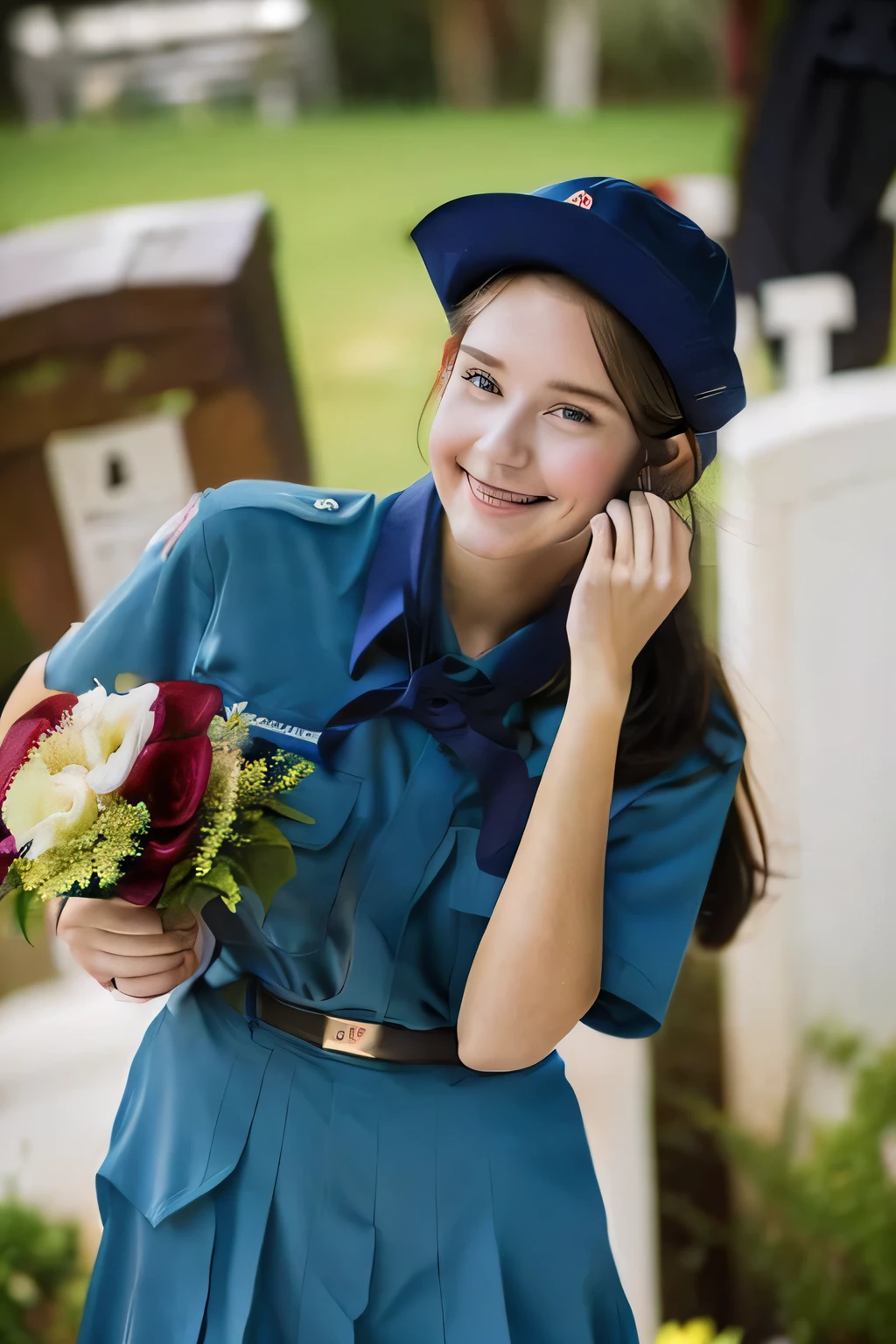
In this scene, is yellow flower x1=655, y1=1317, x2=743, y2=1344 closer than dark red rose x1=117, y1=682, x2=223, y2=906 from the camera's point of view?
No

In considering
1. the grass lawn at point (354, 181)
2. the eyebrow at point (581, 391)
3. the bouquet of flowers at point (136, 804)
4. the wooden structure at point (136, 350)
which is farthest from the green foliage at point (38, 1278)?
the eyebrow at point (581, 391)

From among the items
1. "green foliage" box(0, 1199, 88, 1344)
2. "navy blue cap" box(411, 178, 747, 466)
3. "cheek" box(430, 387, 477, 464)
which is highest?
"navy blue cap" box(411, 178, 747, 466)

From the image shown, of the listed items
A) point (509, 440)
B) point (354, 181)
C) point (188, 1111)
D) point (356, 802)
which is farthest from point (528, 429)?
point (354, 181)

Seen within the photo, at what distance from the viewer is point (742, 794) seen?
1.28m

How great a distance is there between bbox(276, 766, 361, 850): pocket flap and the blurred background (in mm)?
630

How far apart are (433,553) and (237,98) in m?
0.90

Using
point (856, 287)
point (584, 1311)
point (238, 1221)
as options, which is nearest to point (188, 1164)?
point (238, 1221)

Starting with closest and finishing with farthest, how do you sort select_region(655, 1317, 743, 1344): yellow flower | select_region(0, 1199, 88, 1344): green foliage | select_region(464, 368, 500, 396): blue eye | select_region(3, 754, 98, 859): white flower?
select_region(3, 754, 98, 859): white flower, select_region(464, 368, 500, 396): blue eye, select_region(0, 1199, 88, 1344): green foliage, select_region(655, 1317, 743, 1344): yellow flower

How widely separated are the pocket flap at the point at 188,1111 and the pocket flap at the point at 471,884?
25 cm

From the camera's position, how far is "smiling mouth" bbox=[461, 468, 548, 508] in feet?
3.42

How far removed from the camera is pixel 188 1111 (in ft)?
3.83

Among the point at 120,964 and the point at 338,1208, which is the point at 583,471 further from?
the point at 338,1208

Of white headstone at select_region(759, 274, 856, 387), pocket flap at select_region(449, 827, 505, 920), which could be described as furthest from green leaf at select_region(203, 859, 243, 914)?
white headstone at select_region(759, 274, 856, 387)

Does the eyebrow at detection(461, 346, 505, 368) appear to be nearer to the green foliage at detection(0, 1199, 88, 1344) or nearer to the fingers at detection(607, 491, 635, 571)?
the fingers at detection(607, 491, 635, 571)
